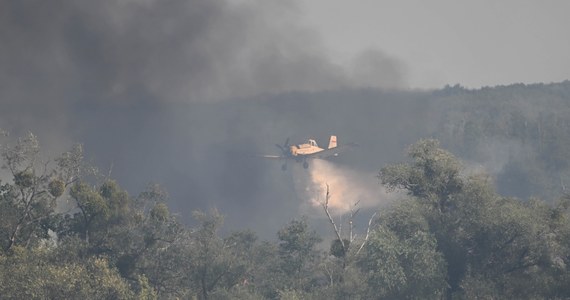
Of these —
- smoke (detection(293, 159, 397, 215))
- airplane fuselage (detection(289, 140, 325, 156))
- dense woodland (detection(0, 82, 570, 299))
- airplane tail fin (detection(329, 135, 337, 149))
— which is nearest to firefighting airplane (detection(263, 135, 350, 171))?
airplane fuselage (detection(289, 140, 325, 156))

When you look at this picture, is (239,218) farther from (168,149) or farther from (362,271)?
(362,271)

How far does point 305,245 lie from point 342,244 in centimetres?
1017

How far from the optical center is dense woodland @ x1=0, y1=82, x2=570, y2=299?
63.3 meters

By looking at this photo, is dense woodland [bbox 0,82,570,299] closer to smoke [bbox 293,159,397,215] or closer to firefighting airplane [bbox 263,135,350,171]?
firefighting airplane [bbox 263,135,350,171]

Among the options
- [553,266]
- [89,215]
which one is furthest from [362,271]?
[89,215]

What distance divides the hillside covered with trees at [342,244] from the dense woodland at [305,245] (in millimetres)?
95

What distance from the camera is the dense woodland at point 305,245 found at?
63344 mm

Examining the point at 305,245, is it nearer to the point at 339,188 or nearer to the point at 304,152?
the point at 304,152

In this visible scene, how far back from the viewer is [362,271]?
67.9 m

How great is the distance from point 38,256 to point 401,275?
1033 inches

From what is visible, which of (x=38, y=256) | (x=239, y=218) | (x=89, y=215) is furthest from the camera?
(x=239, y=218)

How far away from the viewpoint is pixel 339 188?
142 m

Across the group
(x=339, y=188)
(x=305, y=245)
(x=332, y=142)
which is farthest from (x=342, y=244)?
(x=332, y=142)

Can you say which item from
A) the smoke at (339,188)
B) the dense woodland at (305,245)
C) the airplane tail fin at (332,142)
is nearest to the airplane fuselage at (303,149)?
the smoke at (339,188)
